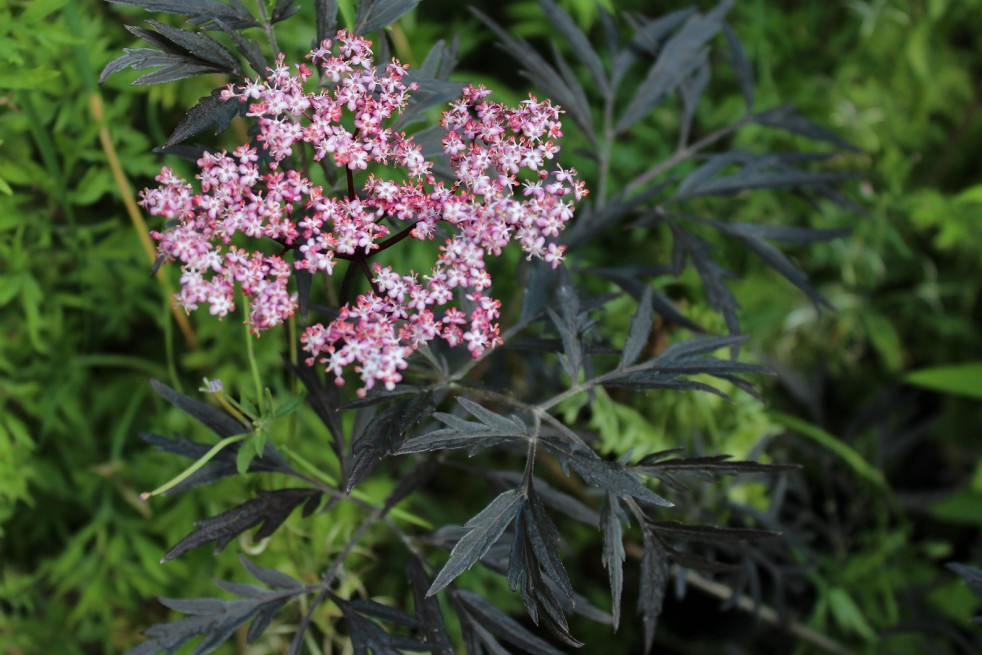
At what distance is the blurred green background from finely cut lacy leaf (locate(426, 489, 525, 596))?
0.41 meters

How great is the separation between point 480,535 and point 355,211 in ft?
0.97

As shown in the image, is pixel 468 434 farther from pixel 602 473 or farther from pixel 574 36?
pixel 574 36

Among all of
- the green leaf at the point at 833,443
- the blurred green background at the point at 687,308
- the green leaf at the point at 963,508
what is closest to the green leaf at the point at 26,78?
the blurred green background at the point at 687,308

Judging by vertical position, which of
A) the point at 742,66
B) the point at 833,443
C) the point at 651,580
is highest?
the point at 742,66

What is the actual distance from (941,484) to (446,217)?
4.94 feet

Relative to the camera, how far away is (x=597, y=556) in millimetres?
1606

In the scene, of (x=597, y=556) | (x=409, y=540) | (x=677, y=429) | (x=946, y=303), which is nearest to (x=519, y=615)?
(x=597, y=556)

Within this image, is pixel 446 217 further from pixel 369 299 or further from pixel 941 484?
pixel 941 484

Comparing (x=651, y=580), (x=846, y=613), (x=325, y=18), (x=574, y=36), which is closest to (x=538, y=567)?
(x=651, y=580)

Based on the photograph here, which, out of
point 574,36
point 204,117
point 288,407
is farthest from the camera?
point 574,36

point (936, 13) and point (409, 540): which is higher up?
point (936, 13)

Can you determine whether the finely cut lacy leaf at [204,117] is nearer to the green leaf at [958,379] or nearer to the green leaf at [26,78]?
the green leaf at [26,78]

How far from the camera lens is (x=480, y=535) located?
0.76 m

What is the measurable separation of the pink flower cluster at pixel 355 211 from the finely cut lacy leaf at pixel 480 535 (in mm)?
140
